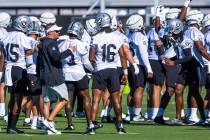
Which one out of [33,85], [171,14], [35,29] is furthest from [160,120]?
[35,29]

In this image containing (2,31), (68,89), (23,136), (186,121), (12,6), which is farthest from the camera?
(12,6)

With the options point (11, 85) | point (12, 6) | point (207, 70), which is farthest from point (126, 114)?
point (12, 6)

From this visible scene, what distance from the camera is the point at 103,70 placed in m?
19.5

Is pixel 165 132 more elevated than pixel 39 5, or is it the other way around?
pixel 39 5

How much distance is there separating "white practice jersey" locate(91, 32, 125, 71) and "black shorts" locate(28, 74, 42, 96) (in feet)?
4.11

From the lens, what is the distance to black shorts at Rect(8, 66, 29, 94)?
1967cm

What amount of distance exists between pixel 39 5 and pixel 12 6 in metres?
1.48

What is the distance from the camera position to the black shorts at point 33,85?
20031 mm

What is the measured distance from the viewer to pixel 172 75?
2214 centimetres

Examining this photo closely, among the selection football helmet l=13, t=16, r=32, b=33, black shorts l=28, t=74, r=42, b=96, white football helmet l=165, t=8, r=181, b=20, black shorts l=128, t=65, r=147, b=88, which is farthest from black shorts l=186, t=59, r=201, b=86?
football helmet l=13, t=16, r=32, b=33

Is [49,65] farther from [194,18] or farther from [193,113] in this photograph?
[193,113]

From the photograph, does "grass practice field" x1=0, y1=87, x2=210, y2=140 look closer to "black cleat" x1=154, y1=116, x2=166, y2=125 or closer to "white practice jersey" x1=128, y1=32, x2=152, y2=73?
"black cleat" x1=154, y1=116, x2=166, y2=125

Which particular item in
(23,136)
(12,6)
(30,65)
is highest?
(12,6)

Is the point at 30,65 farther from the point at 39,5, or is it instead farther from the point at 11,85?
the point at 39,5
